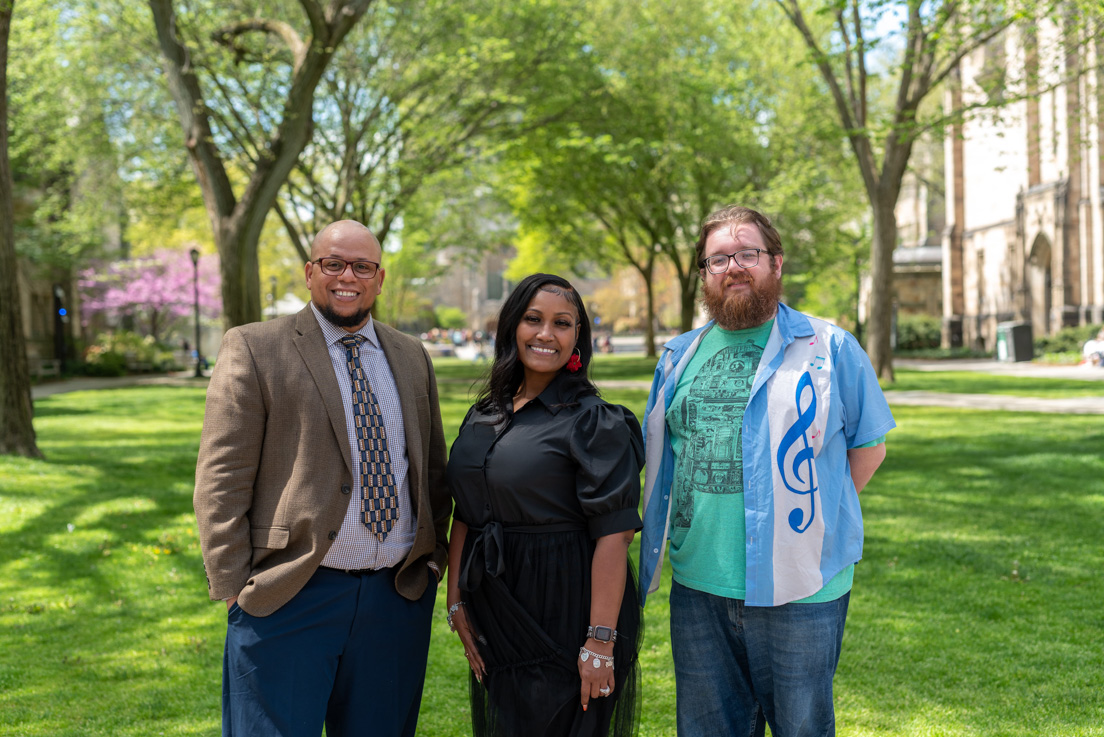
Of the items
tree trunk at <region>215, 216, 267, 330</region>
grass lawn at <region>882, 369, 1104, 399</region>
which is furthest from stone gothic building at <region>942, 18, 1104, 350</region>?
tree trunk at <region>215, 216, 267, 330</region>

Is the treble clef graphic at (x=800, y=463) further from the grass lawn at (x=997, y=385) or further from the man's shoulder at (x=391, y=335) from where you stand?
the grass lawn at (x=997, y=385)

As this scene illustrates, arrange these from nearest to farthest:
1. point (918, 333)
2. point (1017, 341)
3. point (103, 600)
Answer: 1. point (103, 600)
2. point (1017, 341)
3. point (918, 333)

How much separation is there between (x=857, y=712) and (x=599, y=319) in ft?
246

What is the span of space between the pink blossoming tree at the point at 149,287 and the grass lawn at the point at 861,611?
32.1 meters

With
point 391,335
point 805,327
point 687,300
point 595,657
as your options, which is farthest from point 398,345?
point 687,300

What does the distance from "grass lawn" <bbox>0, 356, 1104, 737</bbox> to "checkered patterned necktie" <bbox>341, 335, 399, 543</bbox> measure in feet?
7.00

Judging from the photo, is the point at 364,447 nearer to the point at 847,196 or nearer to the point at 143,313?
the point at 847,196

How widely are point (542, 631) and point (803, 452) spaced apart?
3.32 ft

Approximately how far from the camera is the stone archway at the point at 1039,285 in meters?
36.6

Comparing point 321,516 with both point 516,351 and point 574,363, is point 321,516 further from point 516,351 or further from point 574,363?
point 574,363

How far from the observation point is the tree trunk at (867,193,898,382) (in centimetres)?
1978

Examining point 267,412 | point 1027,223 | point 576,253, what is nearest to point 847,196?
point 1027,223

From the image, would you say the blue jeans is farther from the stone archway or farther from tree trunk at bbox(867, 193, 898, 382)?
the stone archway

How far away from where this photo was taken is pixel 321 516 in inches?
108
